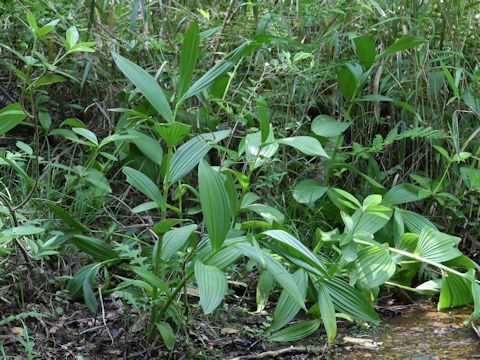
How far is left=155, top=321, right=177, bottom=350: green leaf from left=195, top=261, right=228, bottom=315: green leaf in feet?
0.66

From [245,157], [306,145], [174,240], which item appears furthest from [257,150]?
[174,240]

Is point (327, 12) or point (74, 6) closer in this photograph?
point (327, 12)

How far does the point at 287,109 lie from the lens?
8.42 feet

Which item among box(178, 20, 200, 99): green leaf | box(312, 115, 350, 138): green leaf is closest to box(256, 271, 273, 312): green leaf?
A: box(312, 115, 350, 138): green leaf

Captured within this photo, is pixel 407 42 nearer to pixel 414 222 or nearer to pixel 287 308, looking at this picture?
pixel 414 222

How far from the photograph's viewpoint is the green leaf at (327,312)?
1772 mm

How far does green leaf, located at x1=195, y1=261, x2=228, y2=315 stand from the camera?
1.50 metres

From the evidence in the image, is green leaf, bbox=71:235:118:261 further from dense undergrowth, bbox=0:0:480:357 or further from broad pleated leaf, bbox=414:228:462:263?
broad pleated leaf, bbox=414:228:462:263

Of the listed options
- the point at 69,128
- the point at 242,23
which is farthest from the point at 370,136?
the point at 69,128

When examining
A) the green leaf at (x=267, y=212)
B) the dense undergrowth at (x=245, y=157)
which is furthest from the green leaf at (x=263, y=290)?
the green leaf at (x=267, y=212)

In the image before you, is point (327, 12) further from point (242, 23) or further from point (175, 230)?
point (175, 230)

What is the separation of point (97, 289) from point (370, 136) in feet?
3.92

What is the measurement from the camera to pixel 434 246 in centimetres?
206

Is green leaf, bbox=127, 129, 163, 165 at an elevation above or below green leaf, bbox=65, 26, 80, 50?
below
